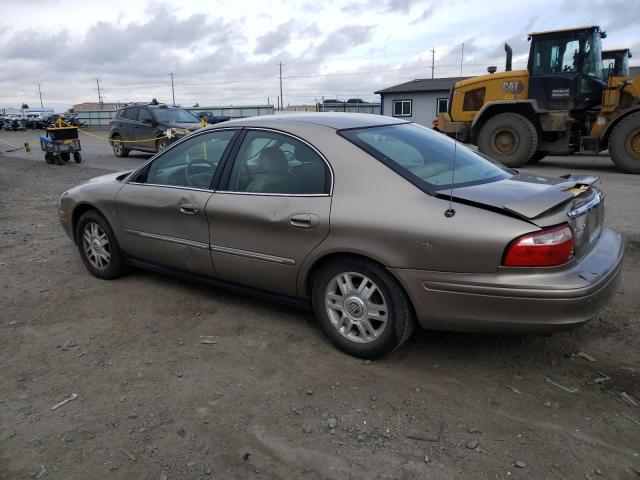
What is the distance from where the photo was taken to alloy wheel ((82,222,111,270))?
15.6 ft

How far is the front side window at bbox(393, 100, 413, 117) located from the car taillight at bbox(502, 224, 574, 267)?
107ft

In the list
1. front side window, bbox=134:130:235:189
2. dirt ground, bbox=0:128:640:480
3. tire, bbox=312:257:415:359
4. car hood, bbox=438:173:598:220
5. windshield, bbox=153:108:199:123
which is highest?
windshield, bbox=153:108:199:123

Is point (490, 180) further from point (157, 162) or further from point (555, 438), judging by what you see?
point (157, 162)

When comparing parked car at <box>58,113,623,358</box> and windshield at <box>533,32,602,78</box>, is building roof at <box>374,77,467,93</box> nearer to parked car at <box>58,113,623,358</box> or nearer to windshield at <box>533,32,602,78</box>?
windshield at <box>533,32,602,78</box>

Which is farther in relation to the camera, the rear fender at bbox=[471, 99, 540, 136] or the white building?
the white building

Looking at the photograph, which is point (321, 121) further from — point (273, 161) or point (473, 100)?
point (473, 100)

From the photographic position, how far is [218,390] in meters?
2.99

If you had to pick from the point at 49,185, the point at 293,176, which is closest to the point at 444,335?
the point at 293,176

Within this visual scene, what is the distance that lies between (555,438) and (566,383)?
55 cm

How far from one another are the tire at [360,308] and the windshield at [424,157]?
61cm

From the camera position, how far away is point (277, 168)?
3607 millimetres

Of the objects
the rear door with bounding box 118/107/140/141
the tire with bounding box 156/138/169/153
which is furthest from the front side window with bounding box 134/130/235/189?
the rear door with bounding box 118/107/140/141

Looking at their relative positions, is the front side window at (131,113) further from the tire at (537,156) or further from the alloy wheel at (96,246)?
the alloy wheel at (96,246)

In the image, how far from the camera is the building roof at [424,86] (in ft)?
107
